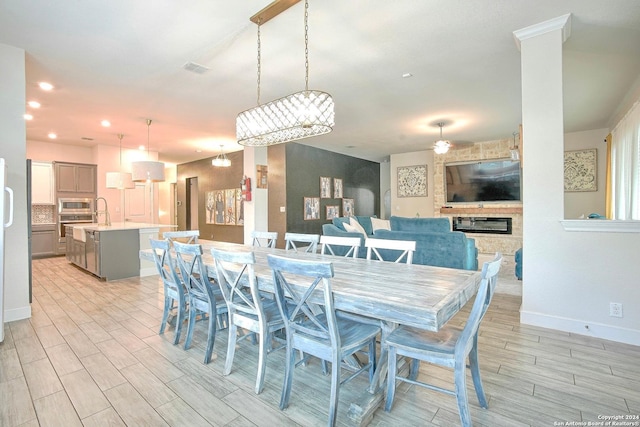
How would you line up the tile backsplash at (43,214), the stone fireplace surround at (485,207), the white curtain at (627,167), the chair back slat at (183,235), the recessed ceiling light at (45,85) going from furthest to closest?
the stone fireplace surround at (485,207), the tile backsplash at (43,214), the white curtain at (627,167), the recessed ceiling light at (45,85), the chair back slat at (183,235)

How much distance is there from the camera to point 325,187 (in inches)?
329

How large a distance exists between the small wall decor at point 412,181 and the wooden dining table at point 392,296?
7059 mm

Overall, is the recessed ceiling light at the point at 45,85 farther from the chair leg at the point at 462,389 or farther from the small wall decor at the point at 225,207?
the chair leg at the point at 462,389

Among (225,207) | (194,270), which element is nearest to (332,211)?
(225,207)

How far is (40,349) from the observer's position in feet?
8.54

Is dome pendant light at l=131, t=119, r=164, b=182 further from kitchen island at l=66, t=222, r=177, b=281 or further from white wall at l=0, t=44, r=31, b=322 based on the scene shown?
white wall at l=0, t=44, r=31, b=322

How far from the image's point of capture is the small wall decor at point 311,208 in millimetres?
7762

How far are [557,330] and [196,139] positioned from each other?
7.02 meters

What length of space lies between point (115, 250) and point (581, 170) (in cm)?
931

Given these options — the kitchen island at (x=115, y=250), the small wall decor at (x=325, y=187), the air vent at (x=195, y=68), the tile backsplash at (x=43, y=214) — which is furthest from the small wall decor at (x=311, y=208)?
the tile backsplash at (x=43, y=214)

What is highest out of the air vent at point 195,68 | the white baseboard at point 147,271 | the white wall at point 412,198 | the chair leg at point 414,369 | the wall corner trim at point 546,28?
the air vent at point 195,68

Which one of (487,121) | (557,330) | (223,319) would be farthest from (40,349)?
(487,121)

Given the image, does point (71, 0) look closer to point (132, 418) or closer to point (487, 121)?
point (132, 418)

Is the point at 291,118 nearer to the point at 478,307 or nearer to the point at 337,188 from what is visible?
the point at 478,307
